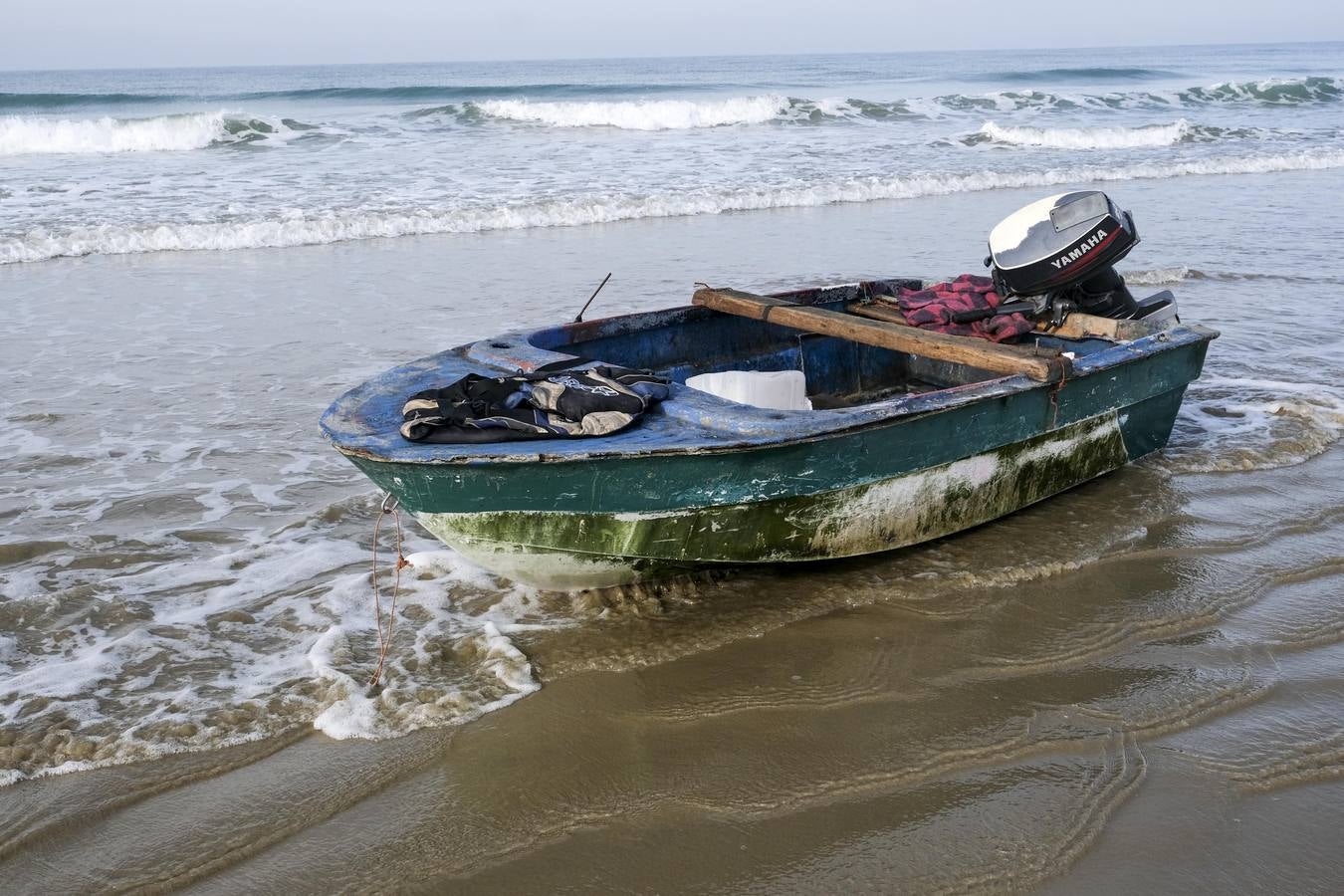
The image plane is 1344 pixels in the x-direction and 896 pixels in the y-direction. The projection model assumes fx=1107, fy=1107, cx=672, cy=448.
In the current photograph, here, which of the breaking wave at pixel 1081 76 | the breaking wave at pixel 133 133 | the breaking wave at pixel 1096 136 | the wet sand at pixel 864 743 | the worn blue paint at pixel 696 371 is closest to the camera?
the wet sand at pixel 864 743

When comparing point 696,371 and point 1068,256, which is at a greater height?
point 1068,256

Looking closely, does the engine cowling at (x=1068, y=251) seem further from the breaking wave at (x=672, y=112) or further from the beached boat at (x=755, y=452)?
the breaking wave at (x=672, y=112)

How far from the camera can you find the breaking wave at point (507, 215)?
11852 mm

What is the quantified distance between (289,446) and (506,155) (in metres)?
14.9

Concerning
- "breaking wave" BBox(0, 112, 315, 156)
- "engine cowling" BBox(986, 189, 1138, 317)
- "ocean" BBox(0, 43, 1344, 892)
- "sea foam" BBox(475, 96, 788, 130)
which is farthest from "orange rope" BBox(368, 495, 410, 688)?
"sea foam" BBox(475, 96, 788, 130)

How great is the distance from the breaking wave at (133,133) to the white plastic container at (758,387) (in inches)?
791

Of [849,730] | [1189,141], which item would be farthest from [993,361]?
[1189,141]

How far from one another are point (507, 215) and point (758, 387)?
8.74 m

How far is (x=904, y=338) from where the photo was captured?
16.1 feet

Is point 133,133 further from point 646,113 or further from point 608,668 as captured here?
point 608,668

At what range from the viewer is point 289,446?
6.10m

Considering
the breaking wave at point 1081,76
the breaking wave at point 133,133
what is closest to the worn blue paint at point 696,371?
the breaking wave at point 133,133

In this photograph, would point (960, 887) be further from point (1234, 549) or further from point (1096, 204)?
point (1096, 204)

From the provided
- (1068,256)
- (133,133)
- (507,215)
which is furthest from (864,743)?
(133,133)
